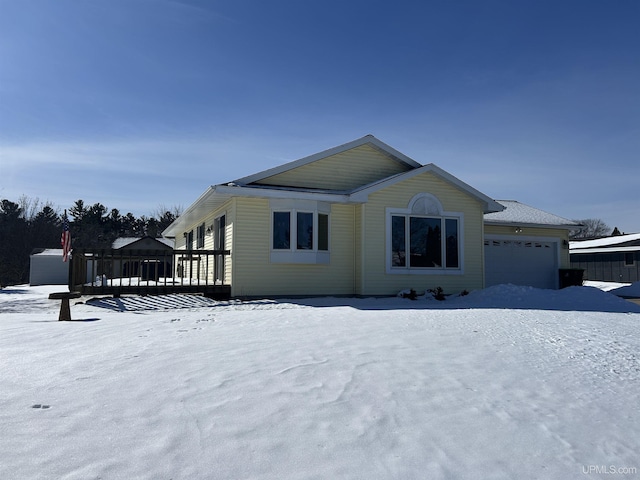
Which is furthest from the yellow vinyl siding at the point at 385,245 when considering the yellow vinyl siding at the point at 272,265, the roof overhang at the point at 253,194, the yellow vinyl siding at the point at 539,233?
the yellow vinyl siding at the point at 539,233

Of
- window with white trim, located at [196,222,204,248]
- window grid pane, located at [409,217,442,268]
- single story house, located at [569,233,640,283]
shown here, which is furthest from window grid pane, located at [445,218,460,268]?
single story house, located at [569,233,640,283]

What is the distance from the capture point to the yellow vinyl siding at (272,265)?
12.9 meters

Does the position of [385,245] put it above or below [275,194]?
below

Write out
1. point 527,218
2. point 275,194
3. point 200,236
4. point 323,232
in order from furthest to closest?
point 200,236, point 527,218, point 323,232, point 275,194

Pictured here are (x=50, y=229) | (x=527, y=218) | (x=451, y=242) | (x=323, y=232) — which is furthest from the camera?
(x=50, y=229)

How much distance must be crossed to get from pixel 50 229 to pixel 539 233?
45530 mm

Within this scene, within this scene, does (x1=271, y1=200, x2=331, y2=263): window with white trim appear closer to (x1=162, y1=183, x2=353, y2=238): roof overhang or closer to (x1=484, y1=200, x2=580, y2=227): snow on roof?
(x1=162, y1=183, x2=353, y2=238): roof overhang

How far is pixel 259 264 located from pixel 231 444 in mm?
10059

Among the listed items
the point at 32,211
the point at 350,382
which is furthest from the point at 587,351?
the point at 32,211

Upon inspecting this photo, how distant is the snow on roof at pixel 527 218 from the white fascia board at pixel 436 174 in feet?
8.54

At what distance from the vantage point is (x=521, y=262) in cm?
1853

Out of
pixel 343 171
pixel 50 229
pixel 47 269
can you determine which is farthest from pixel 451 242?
pixel 50 229

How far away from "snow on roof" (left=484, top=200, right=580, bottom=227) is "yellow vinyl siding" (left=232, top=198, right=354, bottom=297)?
6.52 metres

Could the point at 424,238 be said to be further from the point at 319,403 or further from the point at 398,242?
the point at 319,403
